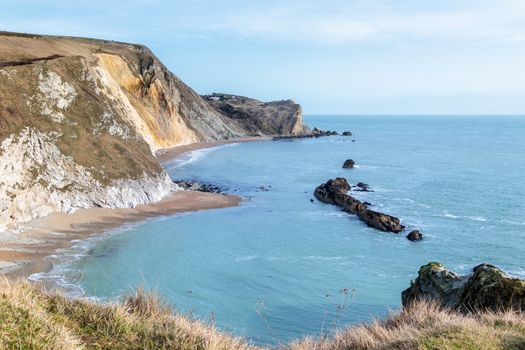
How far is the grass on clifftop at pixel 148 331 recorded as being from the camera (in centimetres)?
680

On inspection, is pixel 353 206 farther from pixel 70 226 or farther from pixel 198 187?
pixel 70 226

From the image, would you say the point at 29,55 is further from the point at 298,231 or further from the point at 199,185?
the point at 298,231

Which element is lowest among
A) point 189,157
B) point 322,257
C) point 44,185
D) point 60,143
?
point 322,257

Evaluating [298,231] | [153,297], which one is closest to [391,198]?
[298,231]

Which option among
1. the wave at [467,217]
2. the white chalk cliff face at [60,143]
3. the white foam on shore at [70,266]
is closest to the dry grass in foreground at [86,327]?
the white foam on shore at [70,266]

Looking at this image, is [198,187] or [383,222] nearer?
[383,222]

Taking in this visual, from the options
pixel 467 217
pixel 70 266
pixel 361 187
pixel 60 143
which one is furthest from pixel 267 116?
pixel 70 266

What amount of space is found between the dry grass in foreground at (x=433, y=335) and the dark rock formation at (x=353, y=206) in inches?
1269

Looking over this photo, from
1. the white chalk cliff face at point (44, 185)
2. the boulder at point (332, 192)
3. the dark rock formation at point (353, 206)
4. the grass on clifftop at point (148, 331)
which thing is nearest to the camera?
the grass on clifftop at point (148, 331)

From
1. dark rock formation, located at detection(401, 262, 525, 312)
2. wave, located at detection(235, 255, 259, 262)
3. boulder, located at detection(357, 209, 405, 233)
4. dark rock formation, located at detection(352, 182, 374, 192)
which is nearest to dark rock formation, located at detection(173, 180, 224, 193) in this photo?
dark rock formation, located at detection(352, 182, 374, 192)

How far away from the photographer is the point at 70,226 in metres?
35.2

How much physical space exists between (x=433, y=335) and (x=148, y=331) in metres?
4.45

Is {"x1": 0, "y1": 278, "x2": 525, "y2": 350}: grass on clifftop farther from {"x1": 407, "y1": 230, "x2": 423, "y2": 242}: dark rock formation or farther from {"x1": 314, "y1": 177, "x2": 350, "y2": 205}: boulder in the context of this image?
{"x1": 314, "y1": 177, "x2": 350, "y2": 205}: boulder

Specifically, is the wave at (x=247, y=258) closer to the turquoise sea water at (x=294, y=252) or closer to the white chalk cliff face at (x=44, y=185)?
the turquoise sea water at (x=294, y=252)
